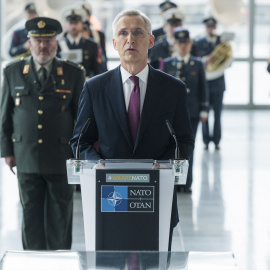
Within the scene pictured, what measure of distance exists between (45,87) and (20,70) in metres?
0.19

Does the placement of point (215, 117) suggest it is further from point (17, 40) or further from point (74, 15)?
point (74, 15)

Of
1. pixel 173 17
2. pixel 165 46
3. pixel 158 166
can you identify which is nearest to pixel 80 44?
pixel 165 46

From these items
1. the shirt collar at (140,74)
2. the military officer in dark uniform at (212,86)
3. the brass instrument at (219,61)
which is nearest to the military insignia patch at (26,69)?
the shirt collar at (140,74)

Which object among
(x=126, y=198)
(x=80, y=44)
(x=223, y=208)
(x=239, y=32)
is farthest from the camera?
(x=239, y=32)

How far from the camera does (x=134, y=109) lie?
11.0ft

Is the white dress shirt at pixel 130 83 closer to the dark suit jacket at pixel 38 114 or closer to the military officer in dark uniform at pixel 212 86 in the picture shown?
the dark suit jacket at pixel 38 114

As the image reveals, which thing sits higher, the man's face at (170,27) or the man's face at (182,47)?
the man's face at (170,27)

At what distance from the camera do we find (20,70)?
15.6ft

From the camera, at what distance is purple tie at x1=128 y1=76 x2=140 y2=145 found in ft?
11.0

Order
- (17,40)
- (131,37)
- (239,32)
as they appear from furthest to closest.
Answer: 1. (239,32)
2. (17,40)
3. (131,37)

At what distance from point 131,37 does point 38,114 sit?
65.2 inches

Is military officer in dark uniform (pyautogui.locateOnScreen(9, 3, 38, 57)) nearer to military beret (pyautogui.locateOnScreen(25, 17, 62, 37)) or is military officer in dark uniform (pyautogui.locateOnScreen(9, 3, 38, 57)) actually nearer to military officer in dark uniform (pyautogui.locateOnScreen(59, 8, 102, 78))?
military officer in dark uniform (pyautogui.locateOnScreen(59, 8, 102, 78))

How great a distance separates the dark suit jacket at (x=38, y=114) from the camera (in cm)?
472

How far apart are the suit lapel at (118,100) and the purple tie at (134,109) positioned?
0.13 feet
